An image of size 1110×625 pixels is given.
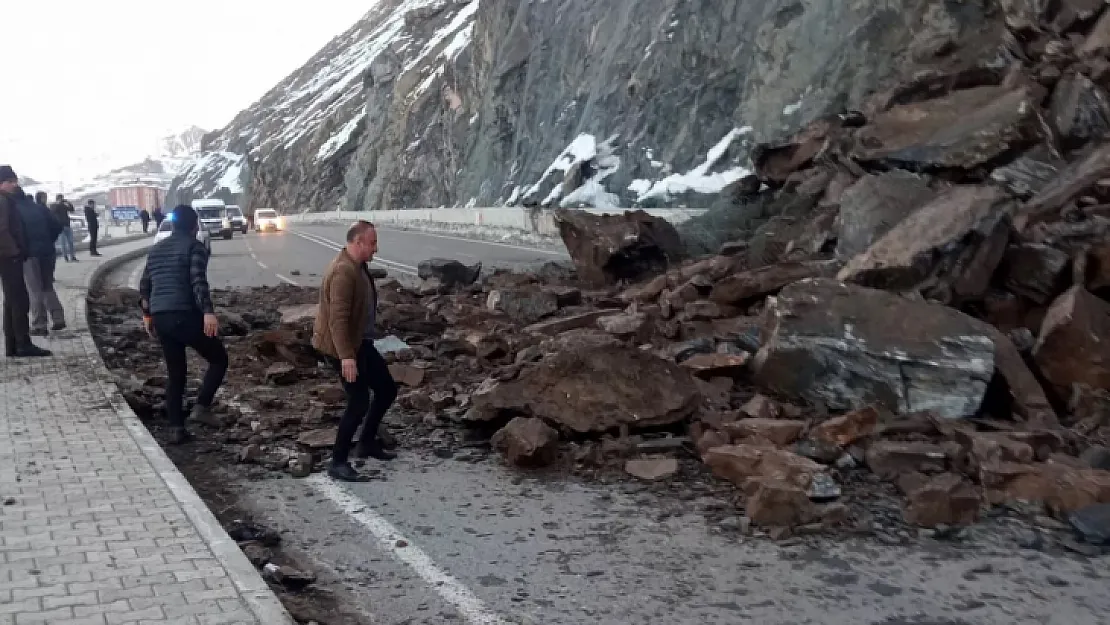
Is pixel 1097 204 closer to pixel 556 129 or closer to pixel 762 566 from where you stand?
pixel 762 566

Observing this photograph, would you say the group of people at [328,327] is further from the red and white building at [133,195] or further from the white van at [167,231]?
the red and white building at [133,195]

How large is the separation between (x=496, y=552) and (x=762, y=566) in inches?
51.2

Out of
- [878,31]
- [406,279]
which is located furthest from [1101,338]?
[878,31]

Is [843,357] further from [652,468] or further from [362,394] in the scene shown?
[362,394]

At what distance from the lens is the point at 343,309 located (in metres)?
6.20

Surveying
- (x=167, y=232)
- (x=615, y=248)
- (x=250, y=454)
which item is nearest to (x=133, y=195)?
(x=615, y=248)

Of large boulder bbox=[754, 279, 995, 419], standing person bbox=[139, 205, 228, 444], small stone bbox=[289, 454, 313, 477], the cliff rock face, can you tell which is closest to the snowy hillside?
the cliff rock face

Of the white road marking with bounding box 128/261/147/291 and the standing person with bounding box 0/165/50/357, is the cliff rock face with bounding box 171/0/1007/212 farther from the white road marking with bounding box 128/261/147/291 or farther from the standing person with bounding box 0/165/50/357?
the standing person with bounding box 0/165/50/357

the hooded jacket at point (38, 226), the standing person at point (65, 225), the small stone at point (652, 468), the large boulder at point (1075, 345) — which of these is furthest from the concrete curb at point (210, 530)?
the standing person at point (65, 225)

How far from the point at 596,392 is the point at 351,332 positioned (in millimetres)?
1774

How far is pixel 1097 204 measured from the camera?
10.3m

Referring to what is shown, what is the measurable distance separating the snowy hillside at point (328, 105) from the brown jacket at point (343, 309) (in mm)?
63560

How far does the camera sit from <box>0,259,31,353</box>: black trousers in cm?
996

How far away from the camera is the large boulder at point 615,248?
15000 mm
